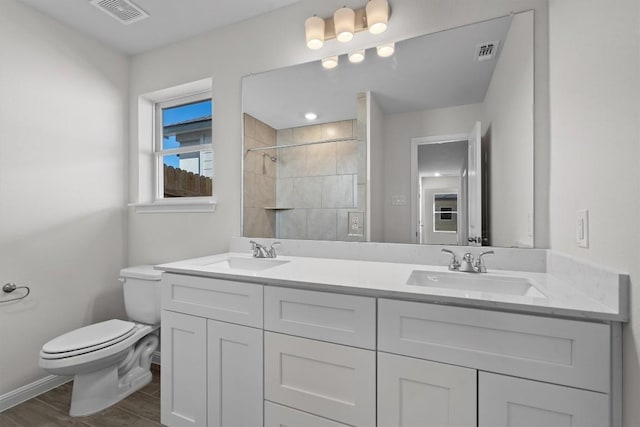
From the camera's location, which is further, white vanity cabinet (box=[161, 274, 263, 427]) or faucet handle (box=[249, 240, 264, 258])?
faucet handle (box=[249, 240, 264, 258])

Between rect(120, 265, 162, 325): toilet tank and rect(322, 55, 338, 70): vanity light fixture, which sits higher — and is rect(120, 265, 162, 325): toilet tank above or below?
below

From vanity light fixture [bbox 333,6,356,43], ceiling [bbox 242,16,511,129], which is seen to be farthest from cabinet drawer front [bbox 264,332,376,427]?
Result: vanity light fixture [bbox 333,6,356,43]

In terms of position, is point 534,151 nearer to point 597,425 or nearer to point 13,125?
point 597,425

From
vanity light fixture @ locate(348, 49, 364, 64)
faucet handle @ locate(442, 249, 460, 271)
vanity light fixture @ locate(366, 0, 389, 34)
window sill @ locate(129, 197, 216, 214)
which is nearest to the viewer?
faucet handle @ locate(442, 249, 460, 271)

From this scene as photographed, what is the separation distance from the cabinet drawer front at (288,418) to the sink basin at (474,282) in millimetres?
603

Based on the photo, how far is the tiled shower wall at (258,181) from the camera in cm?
187

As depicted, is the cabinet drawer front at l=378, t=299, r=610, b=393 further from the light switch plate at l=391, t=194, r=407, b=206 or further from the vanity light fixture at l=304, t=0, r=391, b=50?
the vanity light fixture at l=304, t=0, r=391, b=50

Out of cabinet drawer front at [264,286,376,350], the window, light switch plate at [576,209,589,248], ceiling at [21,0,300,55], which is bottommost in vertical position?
cabinet drawer front at [264,286,376,350]

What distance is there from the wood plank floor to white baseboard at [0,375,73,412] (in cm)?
3

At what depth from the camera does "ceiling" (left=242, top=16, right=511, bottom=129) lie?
4.62 feet

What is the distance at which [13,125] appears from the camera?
1.74 m

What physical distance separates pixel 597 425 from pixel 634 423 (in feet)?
0.27

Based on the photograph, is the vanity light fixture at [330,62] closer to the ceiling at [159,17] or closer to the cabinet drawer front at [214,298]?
the ceiling at [159,17]

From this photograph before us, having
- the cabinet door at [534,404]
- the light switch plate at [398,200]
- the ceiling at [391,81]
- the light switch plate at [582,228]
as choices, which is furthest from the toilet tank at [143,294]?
the light switch plate at [582,228]
